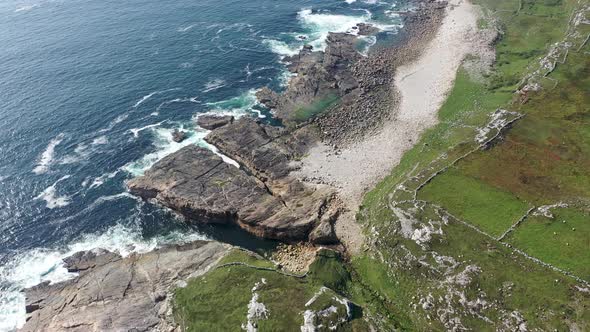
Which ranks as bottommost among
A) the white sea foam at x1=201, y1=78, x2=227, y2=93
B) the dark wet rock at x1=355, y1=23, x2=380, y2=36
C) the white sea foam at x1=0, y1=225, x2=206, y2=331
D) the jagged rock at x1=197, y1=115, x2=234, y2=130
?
the white sea foam at x1=0, y1=225, x2=206, y2=331

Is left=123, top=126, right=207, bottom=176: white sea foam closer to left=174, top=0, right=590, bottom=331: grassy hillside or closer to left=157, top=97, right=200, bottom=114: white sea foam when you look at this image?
left=157, top=97, right=200, bottom=114: white sea foam

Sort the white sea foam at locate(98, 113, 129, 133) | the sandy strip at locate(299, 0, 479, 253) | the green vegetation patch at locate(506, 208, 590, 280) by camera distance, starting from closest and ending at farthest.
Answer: the green vegetation patch at locate(506, 208, 590, 280) < the sandy strip at locate(299, 0, 479, 253) < the white sea foam at locate(98, 113, 129, 133)

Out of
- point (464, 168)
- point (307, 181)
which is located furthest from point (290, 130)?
point (464, 168)

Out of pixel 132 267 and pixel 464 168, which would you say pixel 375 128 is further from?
pixel 132 267

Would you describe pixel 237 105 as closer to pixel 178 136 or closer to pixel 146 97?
pixel 178 136

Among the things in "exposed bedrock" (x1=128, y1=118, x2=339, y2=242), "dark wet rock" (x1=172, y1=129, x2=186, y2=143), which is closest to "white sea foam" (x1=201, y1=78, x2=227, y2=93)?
"dark wet rock" (x1=172, y1=129, x2=186, y2=143)

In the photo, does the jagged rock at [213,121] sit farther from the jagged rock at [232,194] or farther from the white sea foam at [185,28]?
the white sea foam at [185,28]

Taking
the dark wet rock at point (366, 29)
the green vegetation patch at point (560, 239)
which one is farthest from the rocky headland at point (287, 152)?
the green vegetation patch at point (560, 239)
